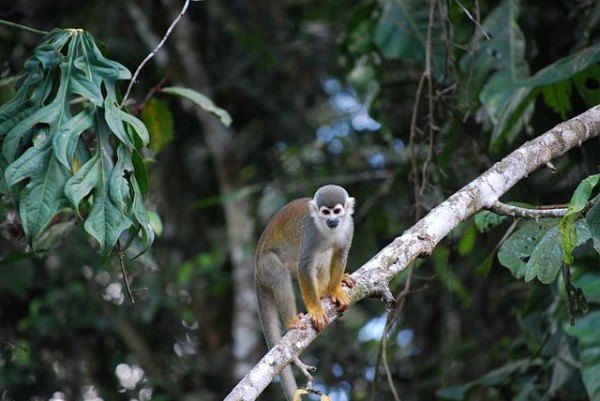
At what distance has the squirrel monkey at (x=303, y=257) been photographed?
3570mm

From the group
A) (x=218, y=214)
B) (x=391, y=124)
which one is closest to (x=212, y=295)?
(x=218, y=214)

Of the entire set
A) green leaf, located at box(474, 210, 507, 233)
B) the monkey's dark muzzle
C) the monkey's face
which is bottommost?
green leaf, located at box(474, 210, 507, 233)

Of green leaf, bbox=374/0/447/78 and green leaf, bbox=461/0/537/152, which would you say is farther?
green leaf, bbox=374/0/447/78

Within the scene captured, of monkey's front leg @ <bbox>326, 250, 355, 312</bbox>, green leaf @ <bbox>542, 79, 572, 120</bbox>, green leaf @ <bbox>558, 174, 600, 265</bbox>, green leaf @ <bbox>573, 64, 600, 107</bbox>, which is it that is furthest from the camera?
green leaf @ <bbox>542, 79, 572, 120</bbox>

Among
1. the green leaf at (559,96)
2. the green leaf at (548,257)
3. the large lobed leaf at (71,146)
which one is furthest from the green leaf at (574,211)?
the green leaf at (559,96)

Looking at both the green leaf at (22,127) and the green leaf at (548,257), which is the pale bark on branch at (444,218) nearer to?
the green leaf at (548,257)

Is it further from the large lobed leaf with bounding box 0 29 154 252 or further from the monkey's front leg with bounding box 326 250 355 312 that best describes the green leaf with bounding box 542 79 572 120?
the large lobed leaf with bounding box 0 29 154 252

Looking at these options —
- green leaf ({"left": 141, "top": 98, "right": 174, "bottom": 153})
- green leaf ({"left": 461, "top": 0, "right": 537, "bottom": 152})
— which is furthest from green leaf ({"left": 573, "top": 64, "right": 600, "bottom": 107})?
green leaf ({"left": 141, "top": 98, "right": 174, "bottom": 153})

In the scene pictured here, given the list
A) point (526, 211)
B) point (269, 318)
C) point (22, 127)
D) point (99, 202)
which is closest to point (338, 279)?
point (269, 318)

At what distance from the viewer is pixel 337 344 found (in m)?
6.60

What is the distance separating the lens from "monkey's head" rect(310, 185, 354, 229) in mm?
3541

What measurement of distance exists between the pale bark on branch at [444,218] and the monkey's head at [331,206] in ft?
1.51

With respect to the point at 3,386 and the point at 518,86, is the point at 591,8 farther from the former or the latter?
the point at 3,386

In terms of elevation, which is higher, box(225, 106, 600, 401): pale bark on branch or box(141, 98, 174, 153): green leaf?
box(141, 98, 174, 153): green leaf
